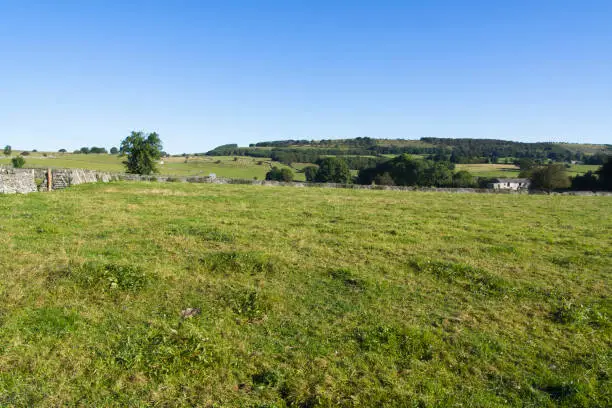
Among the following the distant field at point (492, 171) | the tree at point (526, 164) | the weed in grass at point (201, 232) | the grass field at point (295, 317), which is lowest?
the grass field at point (295, 317)

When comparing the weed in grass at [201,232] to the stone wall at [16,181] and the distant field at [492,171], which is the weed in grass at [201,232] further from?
the distant field at [492,171]

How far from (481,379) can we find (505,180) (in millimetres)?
103736

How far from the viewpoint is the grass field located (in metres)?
5.50

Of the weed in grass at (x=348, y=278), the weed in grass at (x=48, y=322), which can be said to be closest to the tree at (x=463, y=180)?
the weed in grass at (x=348, y=278)

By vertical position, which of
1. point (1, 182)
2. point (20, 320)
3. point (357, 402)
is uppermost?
point (1, 182)

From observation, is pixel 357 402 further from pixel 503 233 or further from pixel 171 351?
pixel 503 233

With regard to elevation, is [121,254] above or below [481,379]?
above

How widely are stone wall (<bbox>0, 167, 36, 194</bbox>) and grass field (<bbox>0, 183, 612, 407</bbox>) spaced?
26.3 ft

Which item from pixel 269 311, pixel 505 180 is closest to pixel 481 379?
pixel 269 311

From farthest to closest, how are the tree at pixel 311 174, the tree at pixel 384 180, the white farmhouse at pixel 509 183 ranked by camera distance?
the tree at pixel 311 174 → the white farmhouse at pixel 509 183 → the tree at pixel 384 180

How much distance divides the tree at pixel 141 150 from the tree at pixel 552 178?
2807 inches

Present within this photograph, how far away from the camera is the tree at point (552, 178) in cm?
7294

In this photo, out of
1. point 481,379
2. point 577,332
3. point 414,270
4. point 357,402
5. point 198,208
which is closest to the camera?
point 357,402

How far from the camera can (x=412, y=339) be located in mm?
6773
